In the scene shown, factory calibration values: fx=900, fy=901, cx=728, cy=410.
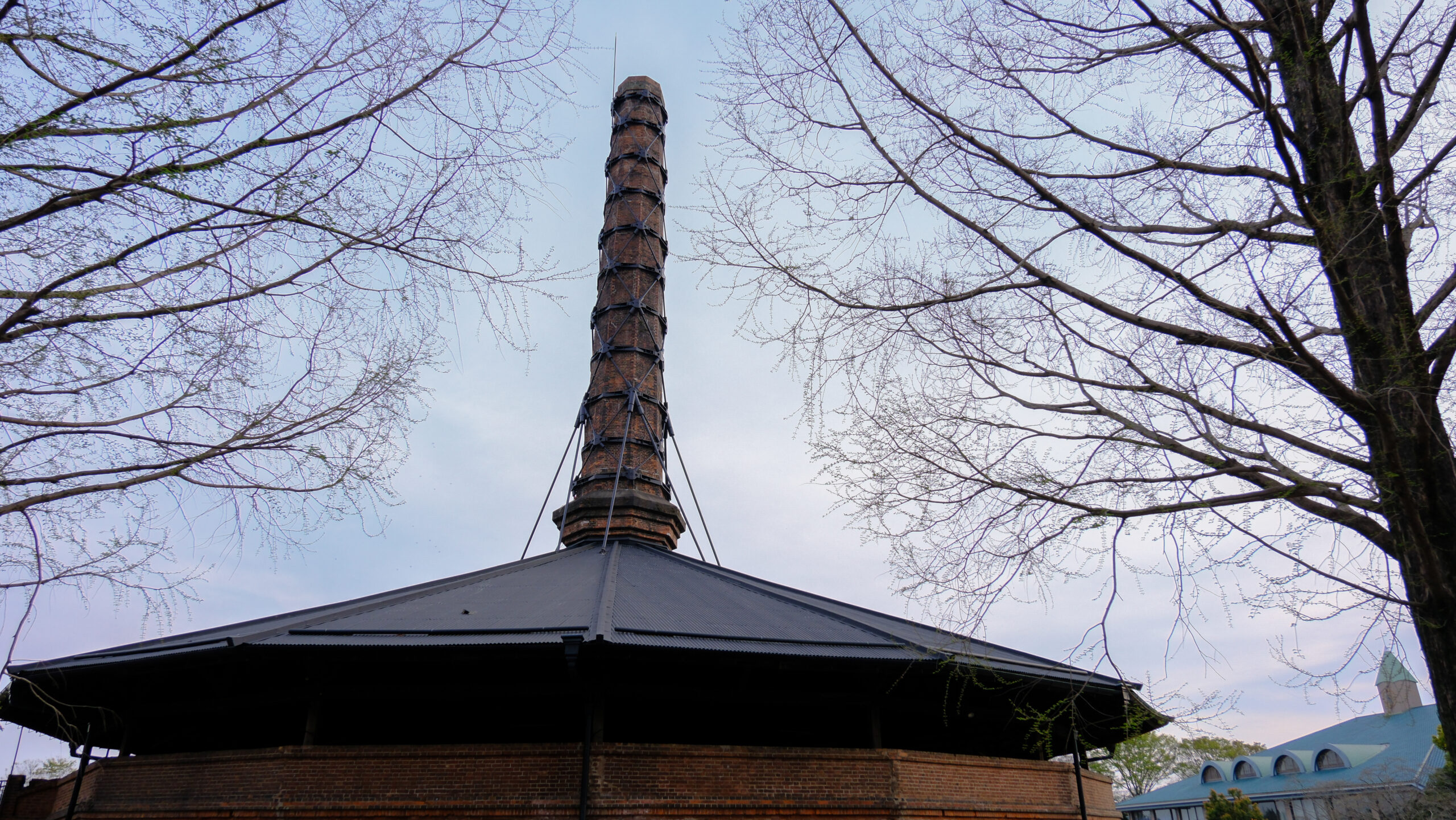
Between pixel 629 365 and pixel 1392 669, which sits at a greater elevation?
pixel 629 365

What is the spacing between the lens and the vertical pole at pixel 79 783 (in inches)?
387

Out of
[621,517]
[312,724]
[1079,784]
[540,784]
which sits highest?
[621,517]

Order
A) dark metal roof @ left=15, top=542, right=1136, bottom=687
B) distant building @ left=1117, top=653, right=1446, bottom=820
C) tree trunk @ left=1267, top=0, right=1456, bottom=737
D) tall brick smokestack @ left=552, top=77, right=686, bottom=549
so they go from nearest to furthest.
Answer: tree trunk @ left=1267, top=0, right=1456, bottom=737 → dark metal roof @ left=15, top=542, right=1136, bottom=687 → tall brick smokestack @ left=552, top=77, right=686, bottom=549 → distant building @ left=1117, top=653, right=1446, bottom=820

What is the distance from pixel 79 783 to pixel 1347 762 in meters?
33.2

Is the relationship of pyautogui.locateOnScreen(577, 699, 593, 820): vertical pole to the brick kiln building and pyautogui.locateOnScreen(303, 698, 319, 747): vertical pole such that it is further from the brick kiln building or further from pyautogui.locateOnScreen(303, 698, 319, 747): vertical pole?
pyautogui.locateOnScreen(303, 698, 319, 747): vertical pole

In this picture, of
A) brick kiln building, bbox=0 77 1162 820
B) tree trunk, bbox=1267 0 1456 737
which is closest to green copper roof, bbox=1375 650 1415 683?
tree trunk, bbox=1267 0 1456 737

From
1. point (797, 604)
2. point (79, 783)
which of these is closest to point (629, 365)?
point (797, 604)

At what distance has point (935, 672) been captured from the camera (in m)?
9.43

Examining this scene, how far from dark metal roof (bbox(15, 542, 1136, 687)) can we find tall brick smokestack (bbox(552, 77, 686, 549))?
2.37 m

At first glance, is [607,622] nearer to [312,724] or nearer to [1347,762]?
[312,724]

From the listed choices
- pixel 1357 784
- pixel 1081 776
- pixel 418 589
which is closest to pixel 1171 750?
pixel 1357 784

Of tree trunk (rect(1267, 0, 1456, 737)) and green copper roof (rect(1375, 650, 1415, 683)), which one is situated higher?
tree trunk (rect(1267, 0, 1456, 737))

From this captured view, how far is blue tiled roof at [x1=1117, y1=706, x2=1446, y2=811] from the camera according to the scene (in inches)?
1033

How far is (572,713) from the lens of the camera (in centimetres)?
984
